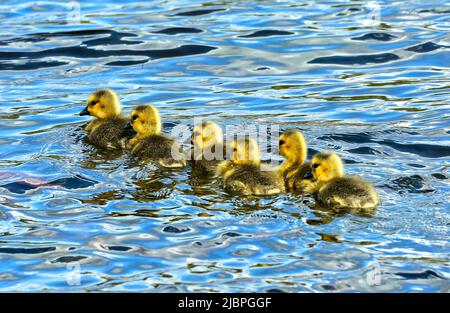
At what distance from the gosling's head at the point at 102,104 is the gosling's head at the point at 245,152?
1.99m

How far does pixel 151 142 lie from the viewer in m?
9.48

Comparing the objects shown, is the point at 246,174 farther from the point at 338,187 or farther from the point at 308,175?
the point at 338,187

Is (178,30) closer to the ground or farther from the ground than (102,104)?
farther from the ground

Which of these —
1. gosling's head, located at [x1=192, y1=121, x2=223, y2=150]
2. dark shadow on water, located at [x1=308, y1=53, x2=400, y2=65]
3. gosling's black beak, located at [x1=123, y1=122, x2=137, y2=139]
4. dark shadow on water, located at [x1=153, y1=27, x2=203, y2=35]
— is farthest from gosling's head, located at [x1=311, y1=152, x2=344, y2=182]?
dark shadow on water, located at [x1=153, y1=27, x2=203, y2=35]

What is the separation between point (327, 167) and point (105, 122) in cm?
283

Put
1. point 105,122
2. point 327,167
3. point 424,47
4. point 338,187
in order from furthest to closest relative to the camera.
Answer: point 424,47
point 105,122
point 327,167
point 338,187

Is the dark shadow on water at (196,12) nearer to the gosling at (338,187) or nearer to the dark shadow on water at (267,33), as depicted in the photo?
the dark shadow on water at (267,33)

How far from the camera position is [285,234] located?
739cm

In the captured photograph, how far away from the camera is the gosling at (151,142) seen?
30.2 feet

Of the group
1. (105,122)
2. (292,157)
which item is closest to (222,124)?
(105,122)

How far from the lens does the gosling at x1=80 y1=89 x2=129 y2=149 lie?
392 inches

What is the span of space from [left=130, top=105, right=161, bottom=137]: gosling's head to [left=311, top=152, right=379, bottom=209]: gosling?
1.96 metres

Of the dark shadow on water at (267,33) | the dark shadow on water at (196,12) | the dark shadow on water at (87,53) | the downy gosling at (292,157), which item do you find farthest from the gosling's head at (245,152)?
the dark shadow on water at (196,12)
